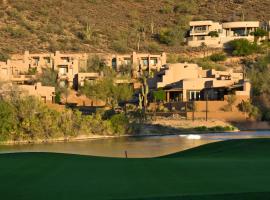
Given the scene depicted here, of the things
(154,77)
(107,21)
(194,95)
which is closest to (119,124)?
(194,95)

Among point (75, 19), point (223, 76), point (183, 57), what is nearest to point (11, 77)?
point (223, 76)

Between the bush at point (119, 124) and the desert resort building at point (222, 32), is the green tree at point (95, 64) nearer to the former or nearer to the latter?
the desert resort building at point (222, 32)

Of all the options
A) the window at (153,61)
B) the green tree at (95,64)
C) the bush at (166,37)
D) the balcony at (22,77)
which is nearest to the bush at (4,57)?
the green tree at (95,64)

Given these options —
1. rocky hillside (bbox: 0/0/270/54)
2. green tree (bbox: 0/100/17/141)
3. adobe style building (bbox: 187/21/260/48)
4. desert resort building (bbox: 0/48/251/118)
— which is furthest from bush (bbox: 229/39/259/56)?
green tree (bbox: 0/100/17/141)

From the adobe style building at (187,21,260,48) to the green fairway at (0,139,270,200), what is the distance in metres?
57.9

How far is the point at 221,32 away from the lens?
236 ft

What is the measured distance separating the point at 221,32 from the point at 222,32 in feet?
0.42

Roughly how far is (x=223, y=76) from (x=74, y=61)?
41.8ft

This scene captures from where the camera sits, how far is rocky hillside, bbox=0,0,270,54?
73562 mm

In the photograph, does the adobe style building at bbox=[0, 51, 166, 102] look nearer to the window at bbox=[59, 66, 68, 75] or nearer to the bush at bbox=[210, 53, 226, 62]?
the window at bbox=[59, 66, 68, 75]

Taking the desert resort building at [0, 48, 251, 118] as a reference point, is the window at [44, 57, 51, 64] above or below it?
above

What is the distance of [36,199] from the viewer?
27.5 feet

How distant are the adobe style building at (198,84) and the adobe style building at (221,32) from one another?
57.4ft

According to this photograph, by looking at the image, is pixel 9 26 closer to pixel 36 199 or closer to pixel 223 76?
pixel 223 76
